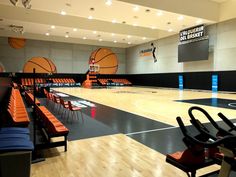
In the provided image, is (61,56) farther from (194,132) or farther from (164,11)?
(194,132)

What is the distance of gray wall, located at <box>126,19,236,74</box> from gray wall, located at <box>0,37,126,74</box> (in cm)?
503

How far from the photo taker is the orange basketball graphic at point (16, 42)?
2055 cm

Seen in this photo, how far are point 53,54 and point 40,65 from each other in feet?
6.20

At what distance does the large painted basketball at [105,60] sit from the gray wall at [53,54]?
0.60 m

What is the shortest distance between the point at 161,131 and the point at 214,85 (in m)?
12.6

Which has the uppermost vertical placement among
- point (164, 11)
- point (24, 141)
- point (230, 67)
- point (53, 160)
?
point (164, 11)

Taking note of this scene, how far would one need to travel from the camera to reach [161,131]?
4.58 meters

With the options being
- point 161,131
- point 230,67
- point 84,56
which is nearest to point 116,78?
point 84,56

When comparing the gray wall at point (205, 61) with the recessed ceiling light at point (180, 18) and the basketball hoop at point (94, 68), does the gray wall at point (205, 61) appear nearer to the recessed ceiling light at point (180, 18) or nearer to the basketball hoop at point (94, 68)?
the recessed ceiling light at point (180, 18)

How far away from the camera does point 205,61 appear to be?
634 inches

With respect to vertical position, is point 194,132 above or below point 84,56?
below

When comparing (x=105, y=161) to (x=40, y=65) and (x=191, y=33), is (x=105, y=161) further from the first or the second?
(x=40, y=65)

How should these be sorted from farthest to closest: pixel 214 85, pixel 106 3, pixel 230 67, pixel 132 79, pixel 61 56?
→ pixel 132 79
pixel 61 56
pixel 214 85
pixel 230 67
pixel 106 3

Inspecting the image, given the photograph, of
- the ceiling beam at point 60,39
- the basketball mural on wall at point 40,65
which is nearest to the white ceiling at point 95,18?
the ceiling beam at point 60,39
